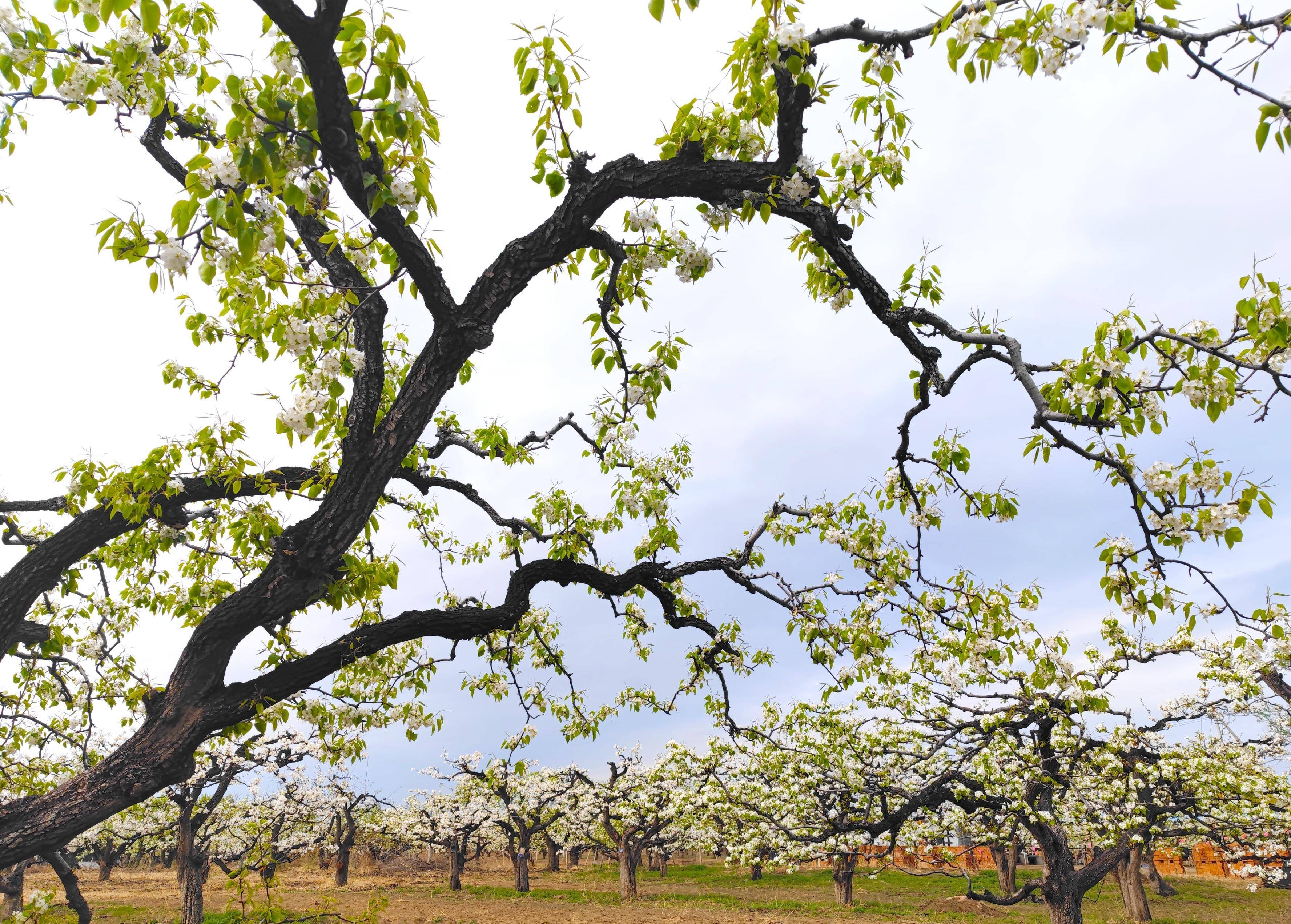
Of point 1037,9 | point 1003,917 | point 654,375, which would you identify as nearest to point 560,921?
point 1003,917

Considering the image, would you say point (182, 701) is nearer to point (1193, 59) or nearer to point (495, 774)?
point (1193, 59)

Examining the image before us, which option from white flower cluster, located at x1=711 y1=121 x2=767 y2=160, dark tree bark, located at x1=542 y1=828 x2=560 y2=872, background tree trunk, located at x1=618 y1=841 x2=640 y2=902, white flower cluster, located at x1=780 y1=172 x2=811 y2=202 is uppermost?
white flower cluster, located at x1=711 y1=121 x2=767 y2=160

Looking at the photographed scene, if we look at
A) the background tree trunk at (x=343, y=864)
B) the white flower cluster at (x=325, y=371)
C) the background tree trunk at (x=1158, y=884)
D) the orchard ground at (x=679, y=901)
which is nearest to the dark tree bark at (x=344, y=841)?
the background tree trunk at (x=343, y=864)

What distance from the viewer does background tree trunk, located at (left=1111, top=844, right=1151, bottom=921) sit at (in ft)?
52.5

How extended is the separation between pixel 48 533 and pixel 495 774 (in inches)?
840

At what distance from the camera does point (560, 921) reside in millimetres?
16438

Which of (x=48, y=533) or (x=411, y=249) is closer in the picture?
(x=411, y=249)

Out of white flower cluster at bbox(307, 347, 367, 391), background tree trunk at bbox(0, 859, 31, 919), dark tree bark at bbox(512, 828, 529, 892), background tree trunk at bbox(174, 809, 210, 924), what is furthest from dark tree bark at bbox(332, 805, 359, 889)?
white flower cluster at bbox(307, 347, 367, 391)

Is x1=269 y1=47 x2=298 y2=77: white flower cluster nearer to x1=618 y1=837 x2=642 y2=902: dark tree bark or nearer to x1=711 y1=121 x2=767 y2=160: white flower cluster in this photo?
x1=711 y1=121 x2=767 y2=160: white flower cluster

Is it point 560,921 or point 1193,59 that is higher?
point 1193,59

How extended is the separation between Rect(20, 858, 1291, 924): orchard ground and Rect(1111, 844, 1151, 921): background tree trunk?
46 cm

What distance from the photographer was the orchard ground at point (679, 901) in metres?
16.7

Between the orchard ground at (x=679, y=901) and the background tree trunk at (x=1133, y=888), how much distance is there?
18.1 inches

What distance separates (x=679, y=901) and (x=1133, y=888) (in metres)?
11.8
